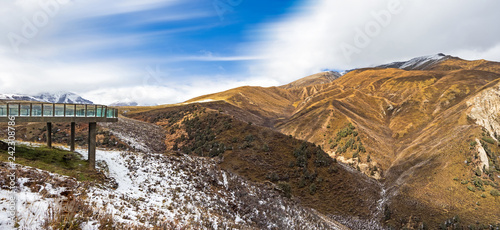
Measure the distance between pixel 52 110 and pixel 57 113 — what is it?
311mm

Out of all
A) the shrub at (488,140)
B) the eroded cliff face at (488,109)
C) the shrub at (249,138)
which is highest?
the eroded cliff face at (488,109)

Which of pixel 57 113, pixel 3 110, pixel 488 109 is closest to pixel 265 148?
pixel 57 113

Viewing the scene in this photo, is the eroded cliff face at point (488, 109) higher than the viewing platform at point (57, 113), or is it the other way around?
the eroded cliff face at point (488, 109)

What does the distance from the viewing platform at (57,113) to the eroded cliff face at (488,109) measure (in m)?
65.0

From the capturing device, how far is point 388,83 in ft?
381

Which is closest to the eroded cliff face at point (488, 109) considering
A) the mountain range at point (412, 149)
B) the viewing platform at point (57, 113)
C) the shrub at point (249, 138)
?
the mountain range at point (412, 149)

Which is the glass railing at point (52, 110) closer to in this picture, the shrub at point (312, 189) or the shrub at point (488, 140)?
the shrub at point (312, 189)

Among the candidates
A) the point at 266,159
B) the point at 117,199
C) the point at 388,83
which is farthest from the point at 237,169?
the point at 388,83

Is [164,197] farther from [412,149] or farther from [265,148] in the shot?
[412,149]

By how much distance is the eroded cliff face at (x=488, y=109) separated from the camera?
48.2 meters

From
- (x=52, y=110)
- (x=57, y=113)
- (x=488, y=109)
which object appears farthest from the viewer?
(x=488, y=109)

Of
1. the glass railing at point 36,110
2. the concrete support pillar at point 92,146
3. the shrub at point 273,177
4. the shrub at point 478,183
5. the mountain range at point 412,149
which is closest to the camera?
the glass railing at point 36,110

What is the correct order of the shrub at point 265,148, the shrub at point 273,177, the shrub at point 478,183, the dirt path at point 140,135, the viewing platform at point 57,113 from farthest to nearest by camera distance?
the dirt path at point 140,135
the shrub at point 265,148
the shrub at point 478,183
the shrub at point 273,177
the viewing platform at point 57,113

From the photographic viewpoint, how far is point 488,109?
5284 centimetres
